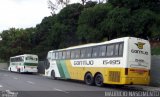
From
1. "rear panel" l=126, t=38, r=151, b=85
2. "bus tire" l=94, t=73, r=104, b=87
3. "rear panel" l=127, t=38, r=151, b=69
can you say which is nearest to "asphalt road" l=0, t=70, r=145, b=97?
"bus tire" l=94, t=73, r=104, b=87

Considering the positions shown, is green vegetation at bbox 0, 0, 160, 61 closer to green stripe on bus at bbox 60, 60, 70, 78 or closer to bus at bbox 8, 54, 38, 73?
bus at bbox 8, 54, 38, 73

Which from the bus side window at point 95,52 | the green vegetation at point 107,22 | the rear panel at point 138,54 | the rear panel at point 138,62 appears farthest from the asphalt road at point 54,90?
the green vegetation at point 107,22

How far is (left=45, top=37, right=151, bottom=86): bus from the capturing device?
23.1 metres

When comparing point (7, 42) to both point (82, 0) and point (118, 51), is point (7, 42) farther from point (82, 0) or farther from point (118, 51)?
point (118, 51)

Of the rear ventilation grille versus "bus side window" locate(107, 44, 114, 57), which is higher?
"bus side window" locate(107, 44, 114, 57)

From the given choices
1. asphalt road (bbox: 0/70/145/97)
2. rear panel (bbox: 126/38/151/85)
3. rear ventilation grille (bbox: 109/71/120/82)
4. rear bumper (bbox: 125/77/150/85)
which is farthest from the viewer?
rear ventilation grille (bbox: 109/71/120/82)

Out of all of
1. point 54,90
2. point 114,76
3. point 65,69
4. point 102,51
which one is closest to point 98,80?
point 102,51

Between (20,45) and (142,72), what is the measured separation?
52.0 m

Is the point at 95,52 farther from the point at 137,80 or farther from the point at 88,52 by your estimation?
the point at 137,80

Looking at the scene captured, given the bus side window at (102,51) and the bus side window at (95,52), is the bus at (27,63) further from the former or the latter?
the bus side window at (102,51)

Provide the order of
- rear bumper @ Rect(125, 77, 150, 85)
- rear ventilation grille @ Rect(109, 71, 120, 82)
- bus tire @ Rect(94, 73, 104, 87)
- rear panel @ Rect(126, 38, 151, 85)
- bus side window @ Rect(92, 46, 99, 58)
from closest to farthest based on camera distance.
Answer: rear bumper @ Rect(125, 77, 150, 85) < rear panel @ Rect(126, 38, 151, 85) < rear ventilation grille @ Rect(109, 71, 120, 82) < bus tire @ Rect(94, 73, 104, 87) < bus side window @ Rect(92, 46, 99, 58)

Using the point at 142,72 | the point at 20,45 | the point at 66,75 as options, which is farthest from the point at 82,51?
the point at 20,45

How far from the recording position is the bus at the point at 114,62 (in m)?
23.1

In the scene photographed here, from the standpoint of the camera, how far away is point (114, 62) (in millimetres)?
24172
